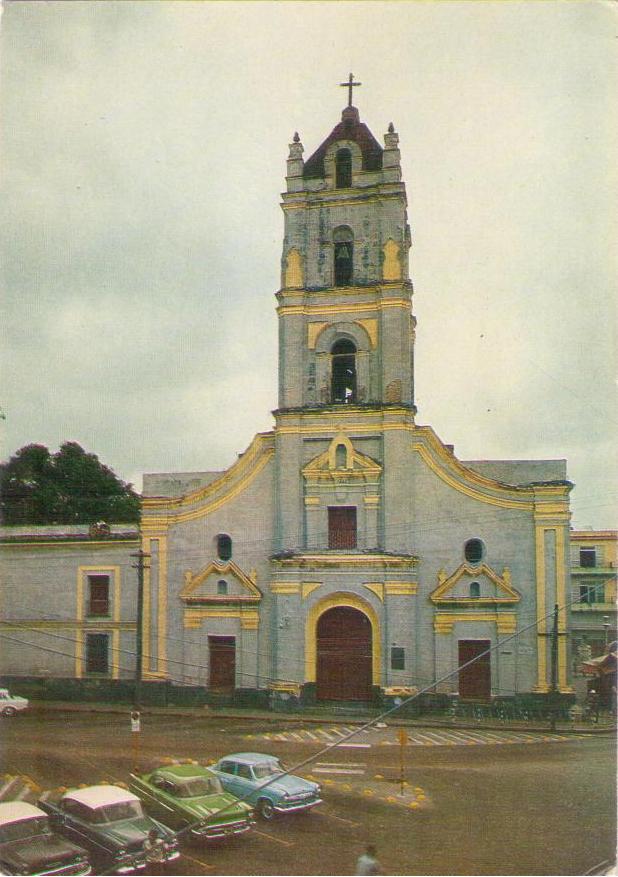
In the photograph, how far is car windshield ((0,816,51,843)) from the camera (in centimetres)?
1412

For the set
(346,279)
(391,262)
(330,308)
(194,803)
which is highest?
(391,262)

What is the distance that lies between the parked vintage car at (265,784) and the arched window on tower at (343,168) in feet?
65.0

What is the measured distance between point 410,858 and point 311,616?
12.6 metres

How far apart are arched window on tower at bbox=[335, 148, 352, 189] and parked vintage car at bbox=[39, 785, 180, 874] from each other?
21.5m

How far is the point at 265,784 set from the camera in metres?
15.6

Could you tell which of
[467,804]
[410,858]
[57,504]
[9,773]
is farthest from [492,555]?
[57,504]

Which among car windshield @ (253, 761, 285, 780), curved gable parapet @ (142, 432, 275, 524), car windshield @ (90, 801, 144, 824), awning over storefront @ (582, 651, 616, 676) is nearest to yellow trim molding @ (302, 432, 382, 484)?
curved gable parapet @ (142, 432, 275, 524)

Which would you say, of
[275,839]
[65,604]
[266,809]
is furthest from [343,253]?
[275,839]

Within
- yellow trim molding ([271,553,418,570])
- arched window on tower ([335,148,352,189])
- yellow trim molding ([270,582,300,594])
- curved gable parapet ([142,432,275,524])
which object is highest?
arched window on tower ([335,148,352,189])

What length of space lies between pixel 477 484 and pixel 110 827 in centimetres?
1662

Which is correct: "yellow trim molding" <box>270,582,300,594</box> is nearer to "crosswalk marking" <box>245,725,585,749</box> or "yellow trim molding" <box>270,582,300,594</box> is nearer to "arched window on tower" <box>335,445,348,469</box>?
"arched window on tower" <box>335,445,348,469</box>

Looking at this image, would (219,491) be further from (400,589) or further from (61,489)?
(61,489)

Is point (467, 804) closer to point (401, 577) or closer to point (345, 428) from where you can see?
point (401, 577)

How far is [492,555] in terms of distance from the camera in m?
26.7
